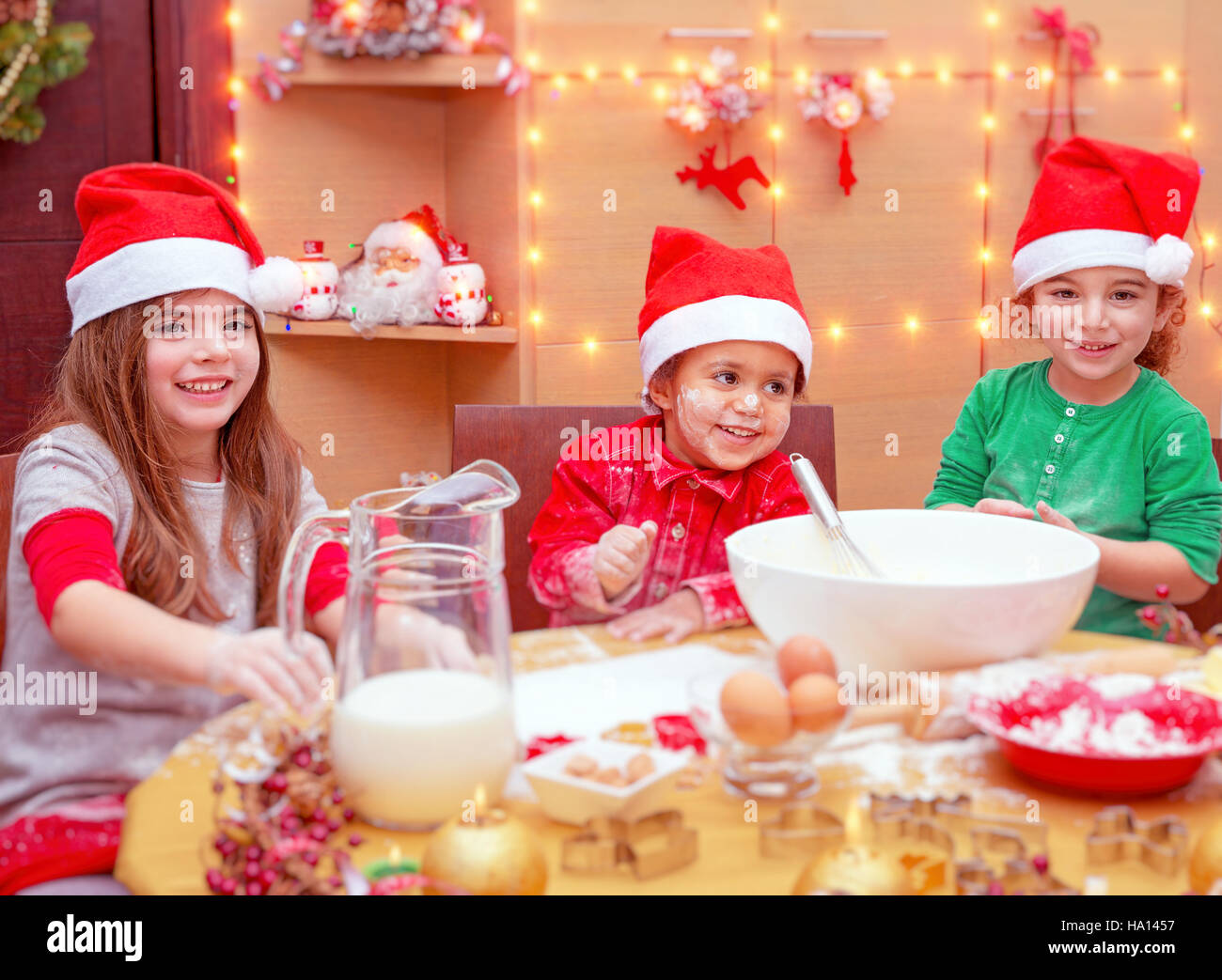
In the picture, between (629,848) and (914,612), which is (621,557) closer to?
(914,612)

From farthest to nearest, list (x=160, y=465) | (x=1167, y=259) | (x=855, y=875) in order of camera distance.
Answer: (x=1167, y=259)
(x=160, y=465)
(x=855, y=875)

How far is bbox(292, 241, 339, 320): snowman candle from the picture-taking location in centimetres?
262

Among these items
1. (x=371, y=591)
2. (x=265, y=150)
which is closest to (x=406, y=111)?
(x=265, y=150)

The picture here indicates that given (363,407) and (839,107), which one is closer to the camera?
(839,107)

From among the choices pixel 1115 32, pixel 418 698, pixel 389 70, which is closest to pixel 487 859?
pixel 418 698

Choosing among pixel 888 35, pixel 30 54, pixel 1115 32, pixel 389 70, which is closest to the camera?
pixel 30 54

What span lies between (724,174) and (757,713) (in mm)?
2115

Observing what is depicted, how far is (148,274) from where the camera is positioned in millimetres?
1227

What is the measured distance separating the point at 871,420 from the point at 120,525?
210cm

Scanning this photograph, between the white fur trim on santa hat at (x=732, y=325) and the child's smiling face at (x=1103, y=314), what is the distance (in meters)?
0.32

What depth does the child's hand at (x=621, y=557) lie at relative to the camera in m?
1.23

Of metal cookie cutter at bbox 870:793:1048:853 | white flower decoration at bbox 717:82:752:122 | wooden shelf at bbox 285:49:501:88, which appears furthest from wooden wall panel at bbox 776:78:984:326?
metal cookie cutter at bbox 870:793:1048:853
